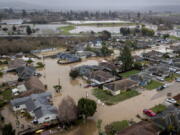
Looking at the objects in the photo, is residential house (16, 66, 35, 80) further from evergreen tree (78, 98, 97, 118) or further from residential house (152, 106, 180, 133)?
residential house (152, 106, 180, 133)

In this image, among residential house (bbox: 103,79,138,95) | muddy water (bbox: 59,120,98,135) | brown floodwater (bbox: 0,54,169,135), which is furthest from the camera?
residential house (bbox: 103,79,138,95)

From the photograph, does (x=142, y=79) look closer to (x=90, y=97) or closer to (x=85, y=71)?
(x=90, y=97)

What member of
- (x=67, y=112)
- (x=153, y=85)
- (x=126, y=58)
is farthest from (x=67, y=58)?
(x=67, y=112)

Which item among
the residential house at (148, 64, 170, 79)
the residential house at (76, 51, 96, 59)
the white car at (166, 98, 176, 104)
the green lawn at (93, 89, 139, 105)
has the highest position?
the residential house at (76, 51, 96, 59)

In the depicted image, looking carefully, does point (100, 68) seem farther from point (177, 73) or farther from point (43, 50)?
point (43, 50)

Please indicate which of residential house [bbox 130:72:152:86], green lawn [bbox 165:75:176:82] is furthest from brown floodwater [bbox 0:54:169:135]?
green lawn [bbox 165:75:176:82]

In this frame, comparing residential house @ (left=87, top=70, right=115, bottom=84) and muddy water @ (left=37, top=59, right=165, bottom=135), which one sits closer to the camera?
muddy water @ (left=37, top=59, right=165, bottom=135)

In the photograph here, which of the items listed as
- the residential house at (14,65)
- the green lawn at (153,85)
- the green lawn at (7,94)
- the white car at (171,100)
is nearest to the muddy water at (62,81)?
the residential house at (14,65)

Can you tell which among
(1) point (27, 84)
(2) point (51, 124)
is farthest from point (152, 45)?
(2) point (51, 124)
